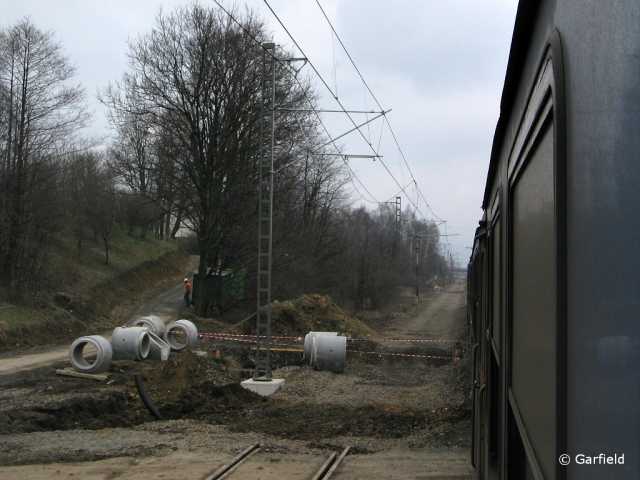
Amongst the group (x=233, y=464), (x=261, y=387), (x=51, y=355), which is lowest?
(x=233, y=464)

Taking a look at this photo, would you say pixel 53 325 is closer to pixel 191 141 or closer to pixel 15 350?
pixel 15 350

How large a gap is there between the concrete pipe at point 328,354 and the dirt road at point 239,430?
3.24ft

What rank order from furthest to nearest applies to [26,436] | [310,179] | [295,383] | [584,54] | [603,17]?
[310,179]
[295,383]
[26,436]
[584,54]
[603,17]

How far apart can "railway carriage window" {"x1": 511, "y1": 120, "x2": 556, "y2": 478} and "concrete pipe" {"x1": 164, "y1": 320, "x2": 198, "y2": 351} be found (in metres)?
19.5

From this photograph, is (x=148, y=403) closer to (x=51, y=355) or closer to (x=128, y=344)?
(x=128, y=344)

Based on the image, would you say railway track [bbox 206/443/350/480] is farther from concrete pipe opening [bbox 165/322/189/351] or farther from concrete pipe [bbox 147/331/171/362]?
concrete pipe opening [bbox 165/322/189/351]

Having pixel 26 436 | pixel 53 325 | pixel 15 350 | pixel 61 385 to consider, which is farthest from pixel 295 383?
pixel 53 325

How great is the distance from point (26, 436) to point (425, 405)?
7.57m

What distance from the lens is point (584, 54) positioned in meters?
1.20

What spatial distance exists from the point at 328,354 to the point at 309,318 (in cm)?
725

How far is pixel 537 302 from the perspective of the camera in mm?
1784

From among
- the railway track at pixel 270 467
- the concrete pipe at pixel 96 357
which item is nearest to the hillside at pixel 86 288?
the concrete pipe at pixel 96 357

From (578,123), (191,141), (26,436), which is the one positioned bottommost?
(26,436)

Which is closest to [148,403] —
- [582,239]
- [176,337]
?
[176,337]
